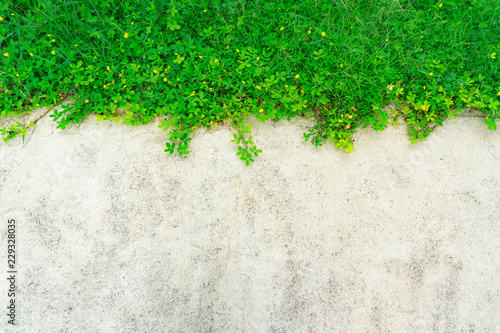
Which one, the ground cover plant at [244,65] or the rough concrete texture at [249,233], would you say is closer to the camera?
the rough concrete texture at [249,233]

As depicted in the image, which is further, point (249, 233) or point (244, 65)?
point (244, 65)

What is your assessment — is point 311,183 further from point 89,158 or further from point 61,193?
point 61,193

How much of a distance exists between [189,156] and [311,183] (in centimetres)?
97

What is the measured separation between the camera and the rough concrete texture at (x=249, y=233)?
1808 mm

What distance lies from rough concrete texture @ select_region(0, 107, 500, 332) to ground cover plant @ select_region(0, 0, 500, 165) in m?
0.15

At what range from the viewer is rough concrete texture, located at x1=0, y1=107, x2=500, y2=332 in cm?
181

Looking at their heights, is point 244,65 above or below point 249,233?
above

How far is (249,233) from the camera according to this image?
1.95 m

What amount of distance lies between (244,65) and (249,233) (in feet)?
4.36

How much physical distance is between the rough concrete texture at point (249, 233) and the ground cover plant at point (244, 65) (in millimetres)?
150

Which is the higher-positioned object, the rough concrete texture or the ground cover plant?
the ground cover plant

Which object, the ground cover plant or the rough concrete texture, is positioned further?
the ground cover plant

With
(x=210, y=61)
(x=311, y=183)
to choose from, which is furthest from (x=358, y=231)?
(x=210, y=61)

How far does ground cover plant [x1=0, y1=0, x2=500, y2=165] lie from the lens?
211cm
